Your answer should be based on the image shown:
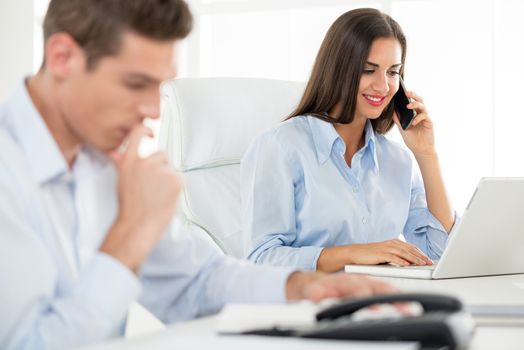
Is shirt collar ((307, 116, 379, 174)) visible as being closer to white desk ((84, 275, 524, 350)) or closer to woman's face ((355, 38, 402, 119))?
woman's face ((355, 38, 402, 119))

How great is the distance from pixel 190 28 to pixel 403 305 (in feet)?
1.73

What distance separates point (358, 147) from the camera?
7.29 ft

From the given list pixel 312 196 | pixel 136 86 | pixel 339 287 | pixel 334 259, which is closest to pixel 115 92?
pixel 136 86

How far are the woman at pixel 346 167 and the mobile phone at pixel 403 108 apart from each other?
18 mm

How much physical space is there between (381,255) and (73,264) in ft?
2.67

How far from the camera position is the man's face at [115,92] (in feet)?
3.46

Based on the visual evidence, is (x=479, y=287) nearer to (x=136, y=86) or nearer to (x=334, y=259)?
(x=334, y=259)

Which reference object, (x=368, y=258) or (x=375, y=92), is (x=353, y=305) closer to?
(x=368, y=258)

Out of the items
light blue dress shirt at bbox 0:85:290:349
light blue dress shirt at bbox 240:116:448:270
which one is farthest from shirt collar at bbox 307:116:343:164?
light blue dress shirt at bbox 0:85:290:349

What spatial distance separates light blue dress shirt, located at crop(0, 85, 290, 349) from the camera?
0.87 metres

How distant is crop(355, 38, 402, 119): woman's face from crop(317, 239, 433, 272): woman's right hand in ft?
1.70

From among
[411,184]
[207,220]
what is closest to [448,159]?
[411,184]

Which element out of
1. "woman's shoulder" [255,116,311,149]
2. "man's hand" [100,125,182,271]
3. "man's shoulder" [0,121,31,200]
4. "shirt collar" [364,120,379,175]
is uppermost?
"man's shoulder" [0,121,31,200]

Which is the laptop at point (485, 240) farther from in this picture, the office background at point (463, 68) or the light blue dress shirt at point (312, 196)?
the office background at point (463, 68)
